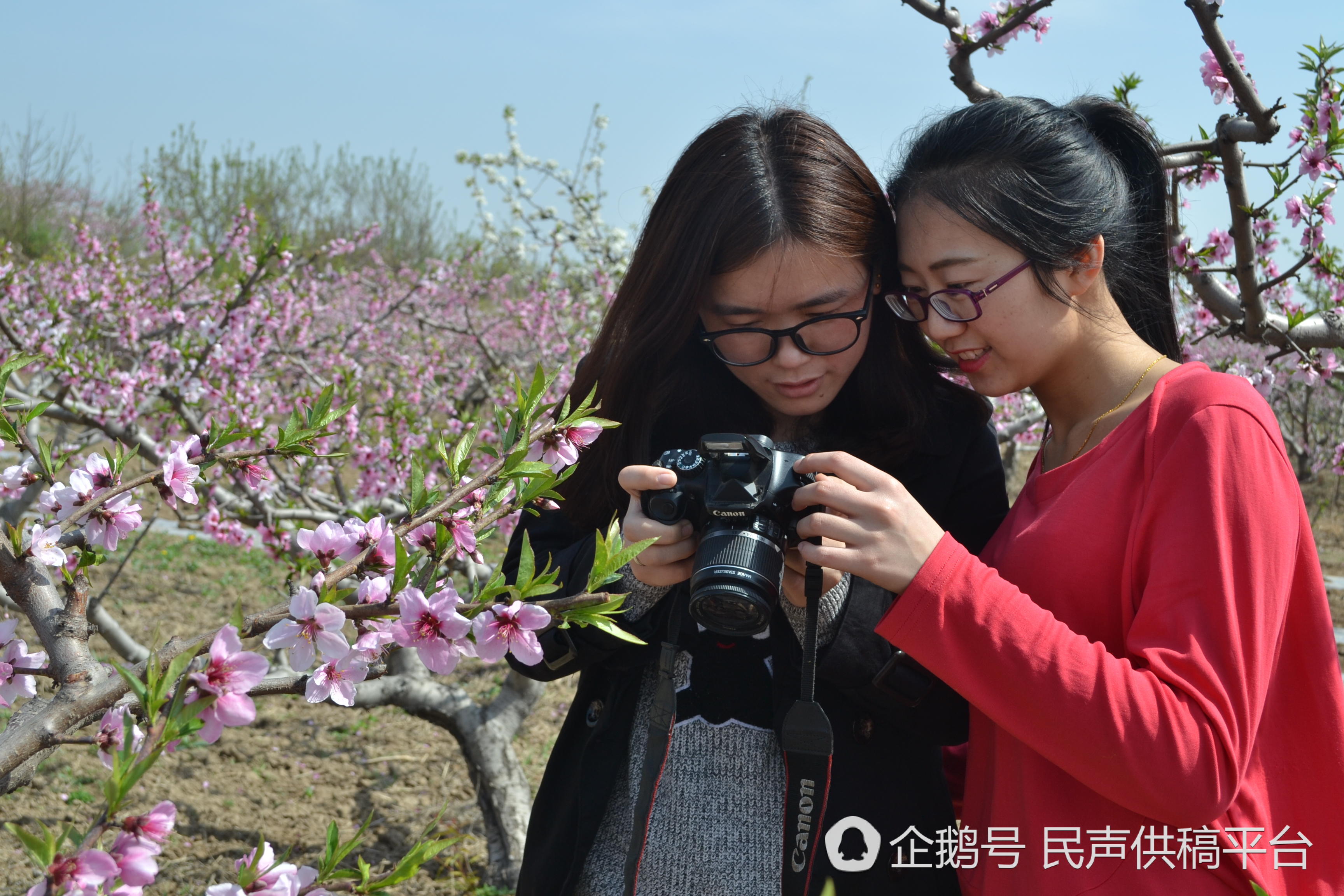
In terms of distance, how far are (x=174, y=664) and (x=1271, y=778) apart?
113cm

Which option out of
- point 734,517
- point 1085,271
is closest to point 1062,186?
point 1085,271

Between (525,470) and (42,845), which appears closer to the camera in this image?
(42,845)

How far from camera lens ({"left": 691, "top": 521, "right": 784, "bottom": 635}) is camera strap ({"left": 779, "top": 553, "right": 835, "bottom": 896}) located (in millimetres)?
73

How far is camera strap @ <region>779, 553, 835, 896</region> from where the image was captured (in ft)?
4.04

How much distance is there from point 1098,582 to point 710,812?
0.60 meters

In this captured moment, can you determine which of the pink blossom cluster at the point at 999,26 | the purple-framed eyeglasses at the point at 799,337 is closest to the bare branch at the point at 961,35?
the pink blossom cluster at the point at 999,26

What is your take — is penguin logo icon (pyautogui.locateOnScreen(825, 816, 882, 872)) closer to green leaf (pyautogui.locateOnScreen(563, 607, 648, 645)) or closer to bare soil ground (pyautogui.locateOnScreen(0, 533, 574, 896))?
green leaf (pyautogui.locateOnScreen(563, 607, 648, 645))

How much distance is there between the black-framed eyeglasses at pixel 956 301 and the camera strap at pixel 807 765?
39cm

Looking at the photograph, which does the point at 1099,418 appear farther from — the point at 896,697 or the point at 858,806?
the point at 858,806

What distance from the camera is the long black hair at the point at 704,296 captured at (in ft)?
4.86

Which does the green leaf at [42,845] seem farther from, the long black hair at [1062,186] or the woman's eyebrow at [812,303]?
the long black hair at [1062,186]

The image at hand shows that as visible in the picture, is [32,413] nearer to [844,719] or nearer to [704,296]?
[704,296]

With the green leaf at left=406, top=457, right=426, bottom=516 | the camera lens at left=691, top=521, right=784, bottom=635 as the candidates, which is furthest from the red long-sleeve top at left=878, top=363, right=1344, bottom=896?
the green leaf at left=406, top=457, right=426, bottom=516

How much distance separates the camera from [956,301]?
4.30 feet
